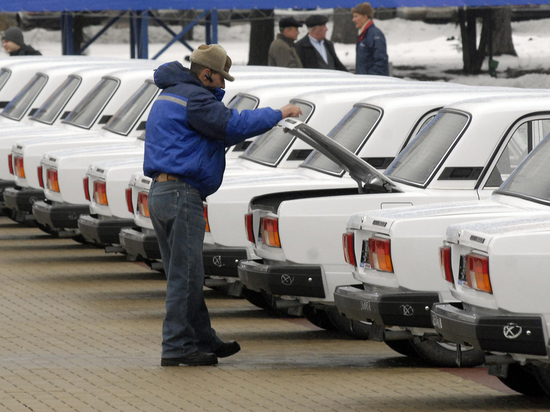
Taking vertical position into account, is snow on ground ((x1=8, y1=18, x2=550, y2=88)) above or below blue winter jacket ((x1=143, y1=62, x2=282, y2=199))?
below

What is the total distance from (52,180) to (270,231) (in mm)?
5231

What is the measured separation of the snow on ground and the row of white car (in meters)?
22.5

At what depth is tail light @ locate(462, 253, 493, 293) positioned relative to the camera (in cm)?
659

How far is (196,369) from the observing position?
28.3 feet

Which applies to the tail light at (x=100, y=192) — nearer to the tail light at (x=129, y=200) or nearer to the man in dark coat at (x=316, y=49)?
the tail light at (x=129, y=200)

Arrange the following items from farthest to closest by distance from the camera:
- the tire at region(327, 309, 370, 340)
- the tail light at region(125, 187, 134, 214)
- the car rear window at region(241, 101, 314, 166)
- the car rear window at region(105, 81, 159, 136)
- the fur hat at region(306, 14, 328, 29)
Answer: the fur hat at region(306, 14, 328, 29)
the car rear window at region(105, 81, 159, 136)
the tail light at region(125, 187, 134, 214)
the car rear window at region(241, 101, 314, 166)
the tire at region(327, 309, 370, 340)

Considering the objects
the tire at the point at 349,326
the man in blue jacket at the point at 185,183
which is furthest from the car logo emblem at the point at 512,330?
the tire at the point at 349,326

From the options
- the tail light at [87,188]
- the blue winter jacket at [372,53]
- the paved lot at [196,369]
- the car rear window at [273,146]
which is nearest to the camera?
the paved lot at [196,369]

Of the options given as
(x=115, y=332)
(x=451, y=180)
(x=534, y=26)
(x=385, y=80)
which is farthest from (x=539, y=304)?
(x=534, y=26)

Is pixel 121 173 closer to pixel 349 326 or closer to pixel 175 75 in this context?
pixel 349 326

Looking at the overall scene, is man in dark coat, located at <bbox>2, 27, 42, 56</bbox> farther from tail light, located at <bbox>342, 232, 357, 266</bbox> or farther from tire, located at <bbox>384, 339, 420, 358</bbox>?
tail light, located at <bbox>342, 232, 357, 266</bbox>

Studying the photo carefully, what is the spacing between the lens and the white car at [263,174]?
392 inches

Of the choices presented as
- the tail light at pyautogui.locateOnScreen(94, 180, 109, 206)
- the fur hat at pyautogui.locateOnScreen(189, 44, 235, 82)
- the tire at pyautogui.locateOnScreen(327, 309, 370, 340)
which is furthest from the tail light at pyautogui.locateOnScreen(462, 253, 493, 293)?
the tail light at pyautogui.locateOnScreen(94, 180, 109, 206)

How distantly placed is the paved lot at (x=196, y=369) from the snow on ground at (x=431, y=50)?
23625mm
